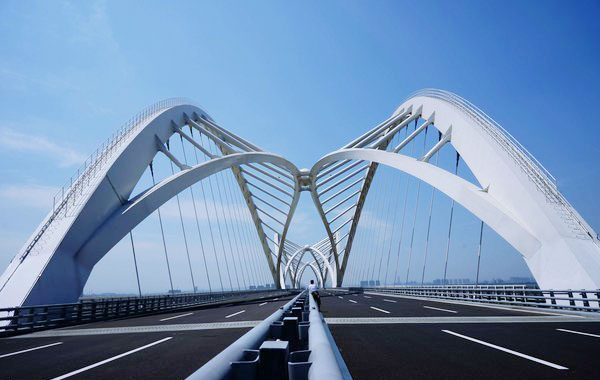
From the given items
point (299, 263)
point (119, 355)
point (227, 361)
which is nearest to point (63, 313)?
point (119, 355)

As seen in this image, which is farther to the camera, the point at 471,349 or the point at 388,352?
the point at 471,349

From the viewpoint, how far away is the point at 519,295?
14.6 m

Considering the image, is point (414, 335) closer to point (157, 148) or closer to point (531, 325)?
point (531, 325)

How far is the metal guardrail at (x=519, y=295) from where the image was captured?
37.4 ft

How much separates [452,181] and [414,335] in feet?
49.1

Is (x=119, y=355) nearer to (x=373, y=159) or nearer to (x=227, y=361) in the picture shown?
(x=227, y=361)

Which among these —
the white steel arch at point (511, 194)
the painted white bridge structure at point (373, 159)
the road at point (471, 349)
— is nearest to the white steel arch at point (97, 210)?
the painted white bridge structure at point (373, 159)

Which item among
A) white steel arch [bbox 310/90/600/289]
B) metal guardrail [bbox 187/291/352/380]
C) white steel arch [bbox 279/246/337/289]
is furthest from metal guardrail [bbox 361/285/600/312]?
white steel arch [bbox 279/246/337/289]

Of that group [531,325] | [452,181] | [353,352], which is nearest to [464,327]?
[531,325]

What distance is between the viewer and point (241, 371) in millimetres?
2312

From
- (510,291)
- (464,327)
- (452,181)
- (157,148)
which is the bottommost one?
(510,291)

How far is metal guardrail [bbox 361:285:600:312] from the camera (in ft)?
37.4

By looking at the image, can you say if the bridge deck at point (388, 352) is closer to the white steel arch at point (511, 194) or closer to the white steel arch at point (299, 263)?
the white steel arch at point (511, 194)

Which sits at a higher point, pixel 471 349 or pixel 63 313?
pixel 471 349
